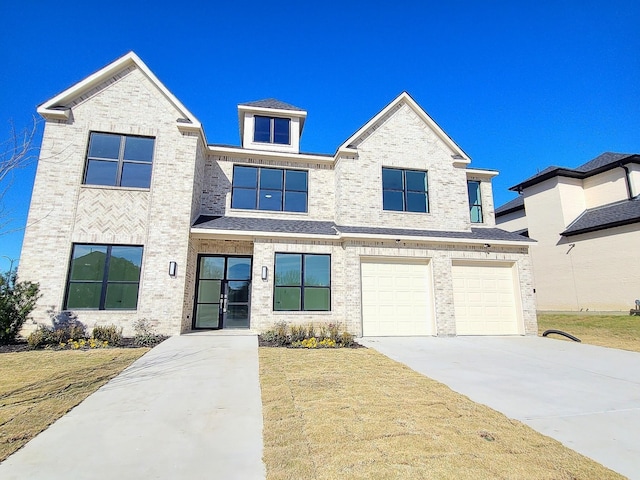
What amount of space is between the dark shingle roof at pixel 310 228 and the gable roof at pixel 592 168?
35.8 feet

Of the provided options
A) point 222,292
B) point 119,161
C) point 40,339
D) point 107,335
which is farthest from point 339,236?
point 40,339

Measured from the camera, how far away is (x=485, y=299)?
1292 cm

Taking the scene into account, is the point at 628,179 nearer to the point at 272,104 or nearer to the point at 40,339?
the point at 272,104

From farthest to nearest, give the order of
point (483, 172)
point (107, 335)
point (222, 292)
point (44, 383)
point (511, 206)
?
point (511, 206) → point (483, 172) → point (222, 292) → point (107, 335) → point (44, 383)

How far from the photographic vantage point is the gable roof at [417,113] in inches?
571

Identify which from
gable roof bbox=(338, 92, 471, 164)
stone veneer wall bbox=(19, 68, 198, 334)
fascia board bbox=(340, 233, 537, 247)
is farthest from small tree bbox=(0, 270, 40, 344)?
gable roof bbox=(338, 92, 471, 164)

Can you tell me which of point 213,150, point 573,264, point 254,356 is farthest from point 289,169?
point 573,264

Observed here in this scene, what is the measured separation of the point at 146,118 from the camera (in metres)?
12.0

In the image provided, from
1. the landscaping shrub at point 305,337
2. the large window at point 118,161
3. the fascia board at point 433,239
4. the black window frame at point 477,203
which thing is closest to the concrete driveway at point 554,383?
the landscaping shrub at point 305,337

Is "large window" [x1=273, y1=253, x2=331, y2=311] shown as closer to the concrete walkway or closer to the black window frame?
the concrete walkway

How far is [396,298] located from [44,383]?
10.3 meters

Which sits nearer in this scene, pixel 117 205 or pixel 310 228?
pixel 117 205

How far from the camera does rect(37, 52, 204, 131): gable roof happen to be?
11328mm

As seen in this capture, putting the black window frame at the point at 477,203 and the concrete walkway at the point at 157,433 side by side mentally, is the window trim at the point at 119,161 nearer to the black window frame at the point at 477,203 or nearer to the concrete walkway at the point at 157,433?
the concrete walkway at the point at 157,433
